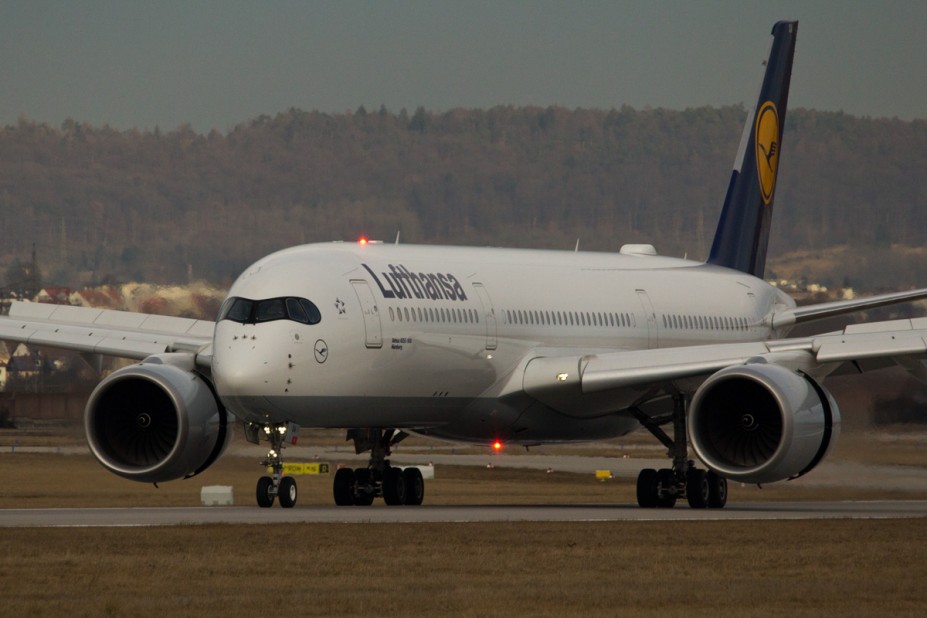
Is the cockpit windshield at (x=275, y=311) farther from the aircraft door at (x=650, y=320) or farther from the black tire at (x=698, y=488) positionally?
the aircraft door at (x=650, y=320)

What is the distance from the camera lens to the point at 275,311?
88.5ft

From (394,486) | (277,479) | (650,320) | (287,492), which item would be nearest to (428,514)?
(287,492)

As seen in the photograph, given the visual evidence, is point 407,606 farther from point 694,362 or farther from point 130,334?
point 130,334

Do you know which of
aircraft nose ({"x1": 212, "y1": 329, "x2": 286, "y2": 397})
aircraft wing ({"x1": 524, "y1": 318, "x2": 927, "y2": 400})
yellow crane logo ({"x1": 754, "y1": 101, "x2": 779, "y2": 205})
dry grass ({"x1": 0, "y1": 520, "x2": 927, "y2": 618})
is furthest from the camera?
yellow crane logo ({"x1": 754, "y1": 101, "x2": 779, "y2": 205})

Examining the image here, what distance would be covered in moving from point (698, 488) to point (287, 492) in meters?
7.53

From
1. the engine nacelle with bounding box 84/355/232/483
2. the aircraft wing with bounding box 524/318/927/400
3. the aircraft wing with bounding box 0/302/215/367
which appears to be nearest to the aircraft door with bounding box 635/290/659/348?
the aircraft wing with bounding box 524/318/927/400

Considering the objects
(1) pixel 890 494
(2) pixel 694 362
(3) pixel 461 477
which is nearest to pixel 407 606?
(2) pixel 694 362

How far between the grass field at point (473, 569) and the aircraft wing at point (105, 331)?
905cm

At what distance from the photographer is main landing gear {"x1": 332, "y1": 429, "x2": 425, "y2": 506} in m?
31.2

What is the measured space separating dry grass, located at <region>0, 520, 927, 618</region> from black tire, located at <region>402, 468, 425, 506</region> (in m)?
8.09

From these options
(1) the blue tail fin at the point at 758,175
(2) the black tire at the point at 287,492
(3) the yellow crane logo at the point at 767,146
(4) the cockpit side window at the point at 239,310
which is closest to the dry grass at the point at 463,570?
(2) the black tire at the point at 287,492

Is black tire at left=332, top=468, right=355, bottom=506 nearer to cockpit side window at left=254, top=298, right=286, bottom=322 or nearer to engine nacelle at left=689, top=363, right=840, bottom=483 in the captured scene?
Answer: cockpit side window at left=254, top=298, right=286, bottom=322

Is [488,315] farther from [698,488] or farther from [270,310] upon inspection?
[270,310]

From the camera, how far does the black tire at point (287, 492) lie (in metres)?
27.1
